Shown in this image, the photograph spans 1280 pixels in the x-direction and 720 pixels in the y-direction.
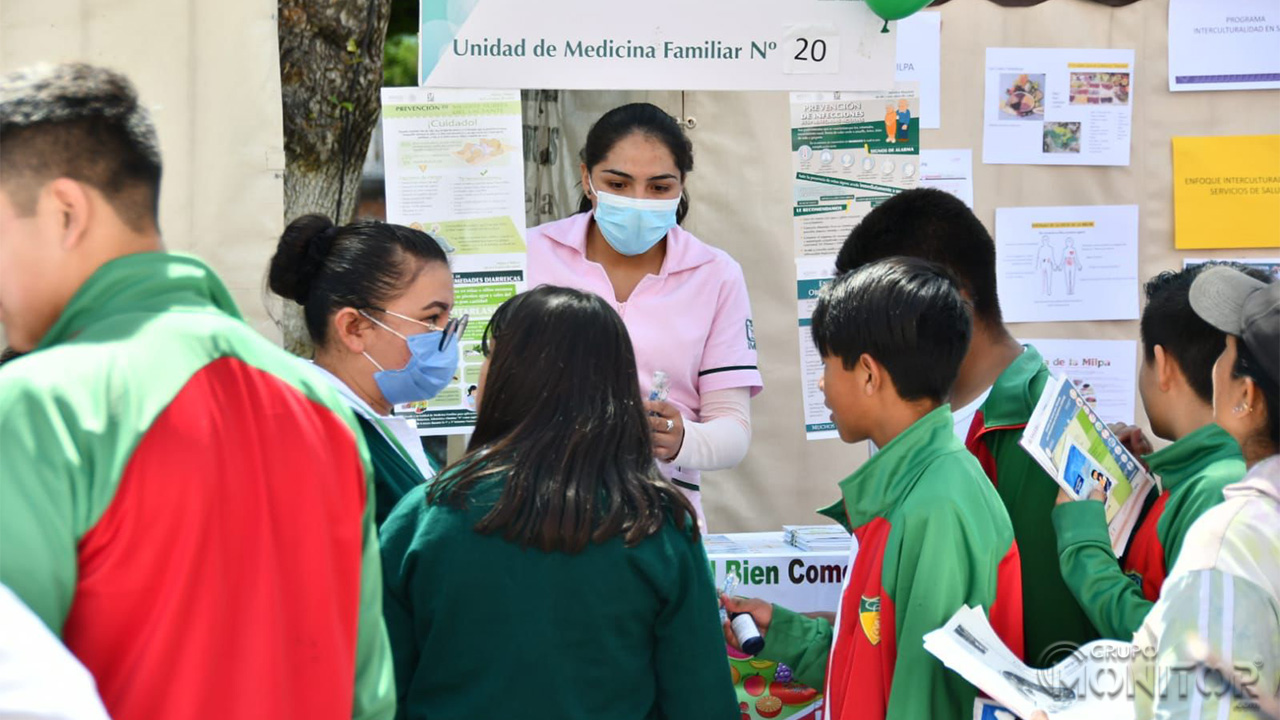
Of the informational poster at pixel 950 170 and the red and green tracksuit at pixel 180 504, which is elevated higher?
the informational poster at pixel 950 170

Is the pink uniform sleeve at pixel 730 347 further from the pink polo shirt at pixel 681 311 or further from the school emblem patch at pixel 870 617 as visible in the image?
the school emblem patch at pixel 870 617

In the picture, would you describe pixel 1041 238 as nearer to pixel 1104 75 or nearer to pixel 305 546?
pixel 1104 75

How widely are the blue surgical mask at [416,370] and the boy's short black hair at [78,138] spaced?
49.5 inches

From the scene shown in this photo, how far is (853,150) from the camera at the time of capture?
3.89 m

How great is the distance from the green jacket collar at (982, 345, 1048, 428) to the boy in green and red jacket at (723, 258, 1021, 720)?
190mm

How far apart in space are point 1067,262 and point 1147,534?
Answer: 1.96 metres

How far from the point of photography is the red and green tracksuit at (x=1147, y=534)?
231cm

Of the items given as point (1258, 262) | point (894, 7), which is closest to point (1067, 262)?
point (1258, 262)

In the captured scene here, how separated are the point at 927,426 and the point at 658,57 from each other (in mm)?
1449

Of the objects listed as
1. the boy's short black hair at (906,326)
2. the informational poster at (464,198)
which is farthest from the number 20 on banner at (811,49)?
the boy's short black hair at (906,326)

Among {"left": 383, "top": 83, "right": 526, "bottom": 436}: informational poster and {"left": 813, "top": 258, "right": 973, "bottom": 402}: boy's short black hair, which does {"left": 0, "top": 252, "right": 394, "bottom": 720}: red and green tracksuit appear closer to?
{"left": 813, "top": 258, "right": 973, "bottom": 402}: boy's short black hair

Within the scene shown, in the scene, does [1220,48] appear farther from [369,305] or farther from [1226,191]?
[369,305]

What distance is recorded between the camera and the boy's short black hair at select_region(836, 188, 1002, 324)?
2789mm

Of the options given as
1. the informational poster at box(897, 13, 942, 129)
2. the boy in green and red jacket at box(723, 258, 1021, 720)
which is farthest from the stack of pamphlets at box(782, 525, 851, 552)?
the informational poster at box(897, 13, 942, 129)
